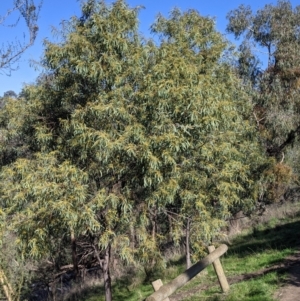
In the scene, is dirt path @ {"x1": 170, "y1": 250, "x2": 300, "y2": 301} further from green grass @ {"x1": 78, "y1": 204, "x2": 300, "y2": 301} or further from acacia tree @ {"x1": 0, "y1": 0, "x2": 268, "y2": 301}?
acacia tree @ {"x1": 0, "y1": 0, "x2": 268, "y2": 301}

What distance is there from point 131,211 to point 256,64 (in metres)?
11.6

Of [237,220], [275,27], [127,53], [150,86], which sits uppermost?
[275,27]

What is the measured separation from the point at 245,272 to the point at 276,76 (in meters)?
9.93

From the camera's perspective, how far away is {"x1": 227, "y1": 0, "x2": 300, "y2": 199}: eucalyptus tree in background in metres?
15.6

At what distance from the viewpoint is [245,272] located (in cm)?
830

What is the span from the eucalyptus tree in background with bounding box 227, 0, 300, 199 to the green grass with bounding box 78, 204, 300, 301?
252cm

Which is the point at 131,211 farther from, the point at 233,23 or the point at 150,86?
the point at 233,23

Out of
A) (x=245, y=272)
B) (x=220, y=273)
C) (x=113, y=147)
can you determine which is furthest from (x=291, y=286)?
(x=113, y=147)

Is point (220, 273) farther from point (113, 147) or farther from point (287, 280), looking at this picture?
point (113, 147)

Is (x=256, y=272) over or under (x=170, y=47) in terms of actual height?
under

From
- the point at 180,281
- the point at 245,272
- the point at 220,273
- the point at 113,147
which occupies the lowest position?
the point at 245,272

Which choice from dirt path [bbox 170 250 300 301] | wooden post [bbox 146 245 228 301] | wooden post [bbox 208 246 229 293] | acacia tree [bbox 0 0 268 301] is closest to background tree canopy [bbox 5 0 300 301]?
acacia tree [bbox 0 0 268 301]

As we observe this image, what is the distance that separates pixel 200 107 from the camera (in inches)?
306

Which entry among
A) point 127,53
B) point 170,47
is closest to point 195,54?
point 170,47
